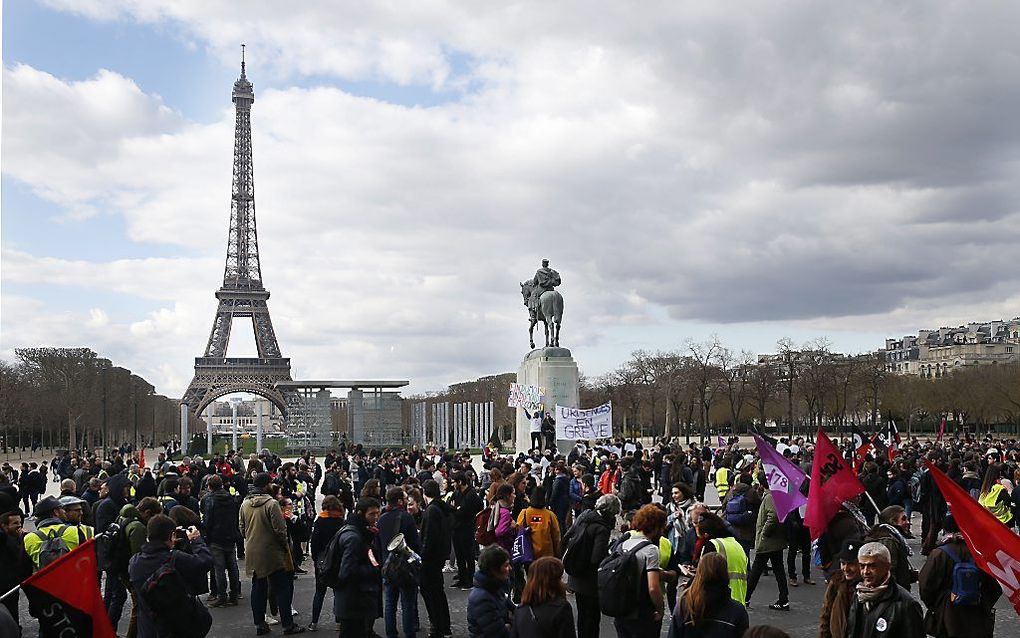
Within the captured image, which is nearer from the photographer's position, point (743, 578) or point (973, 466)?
point (743, 578)

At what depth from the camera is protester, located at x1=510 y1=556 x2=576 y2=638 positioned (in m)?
5.66

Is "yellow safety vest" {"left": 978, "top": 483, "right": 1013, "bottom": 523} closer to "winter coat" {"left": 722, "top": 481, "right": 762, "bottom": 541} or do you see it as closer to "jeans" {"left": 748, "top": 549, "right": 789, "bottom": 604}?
"jeans" {"left": 748, "top": 549, "right": 789, "bottom": 604}

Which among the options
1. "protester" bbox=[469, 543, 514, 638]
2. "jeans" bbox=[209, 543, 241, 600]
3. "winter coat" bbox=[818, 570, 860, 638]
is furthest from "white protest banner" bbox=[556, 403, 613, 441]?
"winter coat" bbox=[818, 570, 860, 638]

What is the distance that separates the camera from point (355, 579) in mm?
8461

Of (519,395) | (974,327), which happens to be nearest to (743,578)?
(519,395)

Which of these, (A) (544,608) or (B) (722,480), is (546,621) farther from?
(B) (722,480)

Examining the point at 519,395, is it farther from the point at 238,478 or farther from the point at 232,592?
the point at 232,592

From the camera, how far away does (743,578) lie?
7.10 m

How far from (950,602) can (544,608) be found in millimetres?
2918

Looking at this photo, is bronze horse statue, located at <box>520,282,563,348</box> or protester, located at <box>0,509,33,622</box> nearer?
protester, located at <box>0,509,33,622</box>

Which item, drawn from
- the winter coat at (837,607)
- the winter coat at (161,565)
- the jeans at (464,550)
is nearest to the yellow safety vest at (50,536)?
the winter coat at (161,565)

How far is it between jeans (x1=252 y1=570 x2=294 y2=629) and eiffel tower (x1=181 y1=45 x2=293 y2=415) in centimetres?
7760

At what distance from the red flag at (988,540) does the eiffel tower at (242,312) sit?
3266 inches

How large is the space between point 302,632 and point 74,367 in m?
69.1
